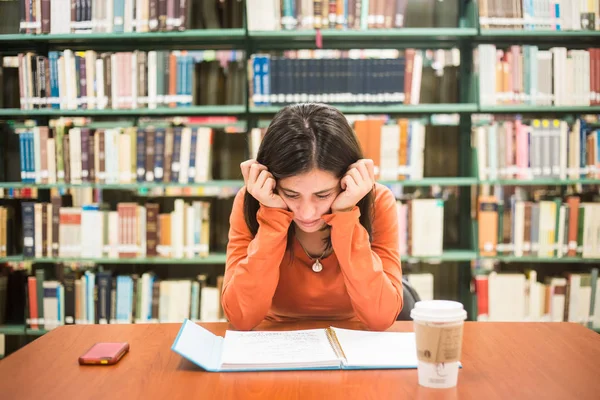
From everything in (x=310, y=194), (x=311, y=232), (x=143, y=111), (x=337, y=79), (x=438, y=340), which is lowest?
(x=438, y=340)

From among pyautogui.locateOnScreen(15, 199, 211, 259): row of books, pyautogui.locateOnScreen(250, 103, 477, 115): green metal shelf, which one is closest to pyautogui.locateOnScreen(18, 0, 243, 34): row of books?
pyautogui.locateOnScreen(250, 103, 477, 115): green metal shelf

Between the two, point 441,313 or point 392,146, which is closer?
point 441,313

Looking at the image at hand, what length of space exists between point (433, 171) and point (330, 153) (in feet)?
5.16

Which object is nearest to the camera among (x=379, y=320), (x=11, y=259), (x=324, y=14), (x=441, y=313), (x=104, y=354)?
(x=441, y=313)

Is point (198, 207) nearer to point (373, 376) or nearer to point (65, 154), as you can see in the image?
point (65, 154)

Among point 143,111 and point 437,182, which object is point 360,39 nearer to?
point 437,182

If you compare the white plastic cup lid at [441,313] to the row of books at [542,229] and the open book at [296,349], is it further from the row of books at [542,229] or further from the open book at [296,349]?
the row of books at [542,229]

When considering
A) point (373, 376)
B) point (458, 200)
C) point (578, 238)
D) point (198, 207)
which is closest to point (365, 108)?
point (458, 200)

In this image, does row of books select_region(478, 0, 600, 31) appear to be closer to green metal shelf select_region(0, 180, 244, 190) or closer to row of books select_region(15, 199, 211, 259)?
green metal shelf select_region(0, 180, 244, 190)

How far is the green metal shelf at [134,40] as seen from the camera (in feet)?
8.68

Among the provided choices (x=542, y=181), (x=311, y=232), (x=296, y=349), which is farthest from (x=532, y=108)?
(x=296, y=349)

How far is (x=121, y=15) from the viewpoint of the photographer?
2658mm

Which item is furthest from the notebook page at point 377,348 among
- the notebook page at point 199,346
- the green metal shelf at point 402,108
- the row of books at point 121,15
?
the row of books at point 121,15

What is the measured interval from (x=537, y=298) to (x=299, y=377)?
83.1 inches
